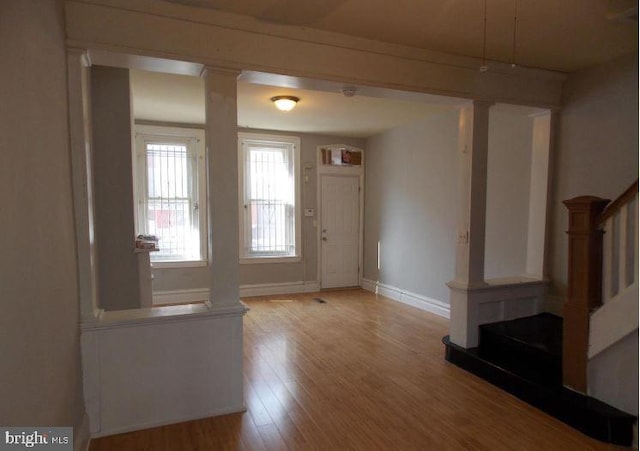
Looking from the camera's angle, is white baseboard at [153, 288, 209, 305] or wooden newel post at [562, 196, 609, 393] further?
white baseboard at [153, 288, 209, 305]

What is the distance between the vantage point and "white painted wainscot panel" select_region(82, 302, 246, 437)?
2.33 m

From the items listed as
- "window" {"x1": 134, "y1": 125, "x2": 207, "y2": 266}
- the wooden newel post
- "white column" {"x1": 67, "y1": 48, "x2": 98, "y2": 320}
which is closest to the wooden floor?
the wooden newel post

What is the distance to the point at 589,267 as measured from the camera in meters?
2.47

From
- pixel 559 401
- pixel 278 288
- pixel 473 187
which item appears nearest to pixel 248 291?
pixel 278 288

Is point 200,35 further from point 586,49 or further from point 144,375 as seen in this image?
point 586,49

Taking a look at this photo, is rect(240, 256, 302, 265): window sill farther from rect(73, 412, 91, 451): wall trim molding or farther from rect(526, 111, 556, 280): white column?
rect(73, 412, 91, 451): wall trim molding

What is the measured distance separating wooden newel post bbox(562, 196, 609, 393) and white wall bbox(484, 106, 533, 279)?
1.42 m

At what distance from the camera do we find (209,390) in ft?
8.38

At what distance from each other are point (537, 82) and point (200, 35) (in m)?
2.98

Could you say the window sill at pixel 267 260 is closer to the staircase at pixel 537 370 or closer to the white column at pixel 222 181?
the staircase at pixel 537 370

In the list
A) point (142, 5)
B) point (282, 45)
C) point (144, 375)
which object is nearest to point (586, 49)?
point (282, 45)

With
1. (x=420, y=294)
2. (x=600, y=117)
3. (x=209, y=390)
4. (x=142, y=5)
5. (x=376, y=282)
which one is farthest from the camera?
(x=376, y=282)

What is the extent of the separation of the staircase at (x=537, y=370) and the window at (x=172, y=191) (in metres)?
4.02

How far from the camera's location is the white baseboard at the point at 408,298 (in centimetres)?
496
